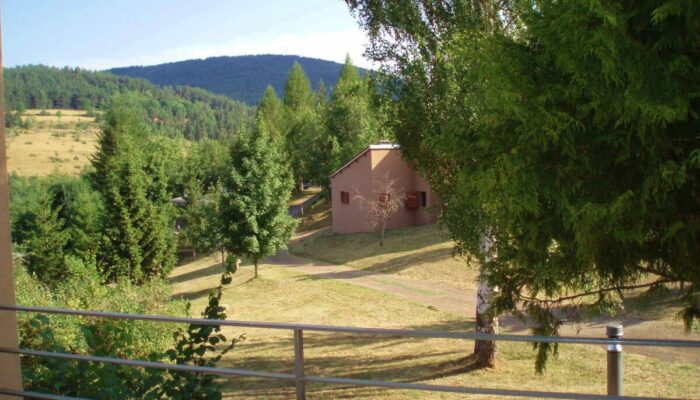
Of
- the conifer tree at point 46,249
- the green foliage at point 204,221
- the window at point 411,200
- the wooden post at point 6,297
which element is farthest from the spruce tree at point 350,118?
the wooden post at point 6,297

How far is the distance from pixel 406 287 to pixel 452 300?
10.6 ft

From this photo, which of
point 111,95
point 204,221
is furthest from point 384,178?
point 111,95

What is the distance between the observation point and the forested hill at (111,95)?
529 ft

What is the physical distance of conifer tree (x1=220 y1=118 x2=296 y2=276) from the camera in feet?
98.3

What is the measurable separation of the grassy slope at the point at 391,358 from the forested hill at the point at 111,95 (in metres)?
130

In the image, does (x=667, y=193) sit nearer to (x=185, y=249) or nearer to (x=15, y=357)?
(x=15, y=357)

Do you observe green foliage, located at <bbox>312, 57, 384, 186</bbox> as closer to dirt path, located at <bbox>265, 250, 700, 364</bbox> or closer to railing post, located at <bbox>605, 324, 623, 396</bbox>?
dirt path, located at <bbox>265, 250, 700, 364</bbox>

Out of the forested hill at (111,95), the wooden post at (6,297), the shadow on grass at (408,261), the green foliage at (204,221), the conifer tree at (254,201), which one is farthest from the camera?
the forested hill at (111,95)

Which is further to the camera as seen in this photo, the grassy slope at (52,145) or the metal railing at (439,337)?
the grassy slope at (52,145)

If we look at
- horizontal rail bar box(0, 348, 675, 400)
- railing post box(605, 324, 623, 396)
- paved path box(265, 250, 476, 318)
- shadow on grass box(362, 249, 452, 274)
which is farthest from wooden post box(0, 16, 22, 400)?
shadow on grass box(362, 249, 452, 274)

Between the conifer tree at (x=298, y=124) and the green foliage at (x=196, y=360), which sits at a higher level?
the conifer tree at (x=298, y=124)

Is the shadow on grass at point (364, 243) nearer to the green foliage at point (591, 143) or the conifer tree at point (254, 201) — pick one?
the conifer tree at point (254, 201)

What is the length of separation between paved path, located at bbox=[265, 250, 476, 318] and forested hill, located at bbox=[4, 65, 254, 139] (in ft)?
399

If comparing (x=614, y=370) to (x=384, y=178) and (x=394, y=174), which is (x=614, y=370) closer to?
(x=384, y=178)
